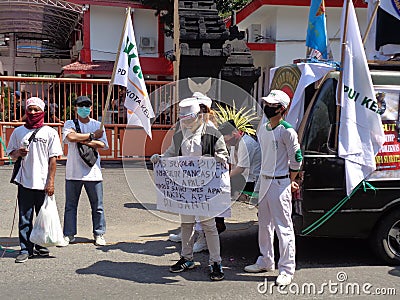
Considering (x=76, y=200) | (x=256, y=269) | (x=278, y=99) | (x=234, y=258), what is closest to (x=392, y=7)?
(x=278, y=99)

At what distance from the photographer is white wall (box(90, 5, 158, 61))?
2452 cm

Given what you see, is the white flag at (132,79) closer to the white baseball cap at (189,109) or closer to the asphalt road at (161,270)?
the asphalt road at (161,270)

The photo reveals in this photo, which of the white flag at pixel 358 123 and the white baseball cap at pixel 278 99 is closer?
the white baseball cap at pixel 278 99

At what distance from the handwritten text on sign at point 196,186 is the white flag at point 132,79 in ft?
4.29

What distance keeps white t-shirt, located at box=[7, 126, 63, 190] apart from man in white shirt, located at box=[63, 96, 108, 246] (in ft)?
1.50

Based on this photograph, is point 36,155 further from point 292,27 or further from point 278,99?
point 292,27

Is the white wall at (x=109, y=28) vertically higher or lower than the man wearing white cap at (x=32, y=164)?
higher

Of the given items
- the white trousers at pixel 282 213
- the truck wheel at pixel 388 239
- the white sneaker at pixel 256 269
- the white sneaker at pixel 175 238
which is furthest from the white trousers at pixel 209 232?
the truck wheel at pixel 388 239

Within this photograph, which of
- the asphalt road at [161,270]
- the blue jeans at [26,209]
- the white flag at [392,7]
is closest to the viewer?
the asphalt road at [161,270]

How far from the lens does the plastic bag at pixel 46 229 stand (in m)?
5.55

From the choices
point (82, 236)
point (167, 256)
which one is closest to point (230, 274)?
point (167, 256)

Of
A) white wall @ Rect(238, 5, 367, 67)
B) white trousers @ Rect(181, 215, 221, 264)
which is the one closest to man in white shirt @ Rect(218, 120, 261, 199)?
white trousers @ Rect(181, 215, 221, 264)

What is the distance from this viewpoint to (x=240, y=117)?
6.71 meters

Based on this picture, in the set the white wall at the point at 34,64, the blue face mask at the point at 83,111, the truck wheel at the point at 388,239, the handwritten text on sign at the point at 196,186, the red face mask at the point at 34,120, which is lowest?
the truck wheel at the point at 388,239
